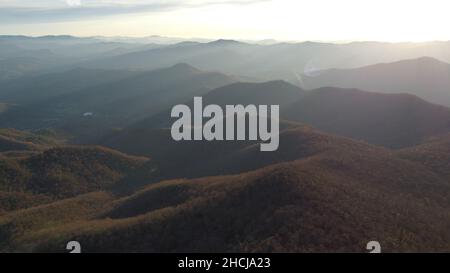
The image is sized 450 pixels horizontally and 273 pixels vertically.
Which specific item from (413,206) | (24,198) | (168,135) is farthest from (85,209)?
(168,135)

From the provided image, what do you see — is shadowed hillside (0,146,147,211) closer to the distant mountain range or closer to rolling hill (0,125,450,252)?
the distant mountain range

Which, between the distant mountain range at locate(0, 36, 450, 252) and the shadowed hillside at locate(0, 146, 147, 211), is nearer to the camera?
the distant mountain range at locate(0, 36, 450, 252)

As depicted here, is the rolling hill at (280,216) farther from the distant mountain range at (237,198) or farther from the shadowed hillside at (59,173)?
the shadowed hillside at (59,173)

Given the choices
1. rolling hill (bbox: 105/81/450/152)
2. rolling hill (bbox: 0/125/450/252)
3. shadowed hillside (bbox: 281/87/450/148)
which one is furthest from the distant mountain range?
rolling hill (bbox: 105/81/450/152)

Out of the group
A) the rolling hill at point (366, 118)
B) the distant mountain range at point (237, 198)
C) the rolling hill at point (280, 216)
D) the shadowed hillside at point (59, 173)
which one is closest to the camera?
the rolling hill at point (280, 216)

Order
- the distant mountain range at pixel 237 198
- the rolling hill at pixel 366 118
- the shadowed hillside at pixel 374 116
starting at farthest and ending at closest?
the rolling hill at pixel 366 118
the shadowed hillside at pixel 374 116
the distant mountain range at pixel 237 198

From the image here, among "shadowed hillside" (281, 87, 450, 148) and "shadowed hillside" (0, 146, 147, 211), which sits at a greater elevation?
"shadowed hillside" (281, 87, 450, 148)

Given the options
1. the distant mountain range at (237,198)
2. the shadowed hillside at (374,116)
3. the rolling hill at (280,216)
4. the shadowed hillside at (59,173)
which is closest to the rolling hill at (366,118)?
the shadowed hillside at (374,116)

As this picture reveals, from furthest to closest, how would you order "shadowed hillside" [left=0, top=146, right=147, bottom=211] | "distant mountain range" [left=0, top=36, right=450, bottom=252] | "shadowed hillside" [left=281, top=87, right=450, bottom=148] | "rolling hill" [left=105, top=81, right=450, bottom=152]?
"rolling hill" [left=105, top=81, right=450, bottom=152]
"shadowed hillside" [left=281, top=87, right=450, bottom=148]
"shadowed hillside" [left=0, top=146, right=147, bottom=211]
"distant mountain range" [left=0, top=36, right=450, bottom=252]

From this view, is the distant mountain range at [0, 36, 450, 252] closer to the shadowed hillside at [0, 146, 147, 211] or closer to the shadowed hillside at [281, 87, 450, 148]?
the shadowed hillside at [0, 146, 147, 211]

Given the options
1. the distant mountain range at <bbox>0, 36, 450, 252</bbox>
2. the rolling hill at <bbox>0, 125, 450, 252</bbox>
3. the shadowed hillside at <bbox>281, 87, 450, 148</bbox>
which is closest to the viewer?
the rolling hill at <bbox>0, 125, 450, 252</bbox>

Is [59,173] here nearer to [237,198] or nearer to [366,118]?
[237,198]

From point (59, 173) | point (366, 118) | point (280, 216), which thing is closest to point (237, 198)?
point (280, 216)
